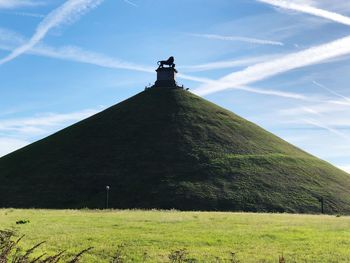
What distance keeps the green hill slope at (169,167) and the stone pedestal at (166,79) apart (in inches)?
424

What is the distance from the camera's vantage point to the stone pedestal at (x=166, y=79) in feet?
414

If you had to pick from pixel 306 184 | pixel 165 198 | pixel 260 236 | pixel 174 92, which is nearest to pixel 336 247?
pixel 260 236

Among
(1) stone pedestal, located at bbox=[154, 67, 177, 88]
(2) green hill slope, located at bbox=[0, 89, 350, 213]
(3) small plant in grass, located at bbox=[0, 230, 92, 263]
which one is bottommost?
(3) small plant in grass, located at bbox=[0, 230, 92, 263]

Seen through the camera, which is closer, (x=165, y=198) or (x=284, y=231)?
(x=284, y=231)

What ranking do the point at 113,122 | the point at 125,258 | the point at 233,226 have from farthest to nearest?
1. the point at 113,122
2. the point at 233,226
3. the point at 125,258

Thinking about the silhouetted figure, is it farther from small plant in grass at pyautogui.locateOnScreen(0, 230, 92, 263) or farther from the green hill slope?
small plant in grass at pyautogui.locateOnScreen(0, 230, 92, 263)

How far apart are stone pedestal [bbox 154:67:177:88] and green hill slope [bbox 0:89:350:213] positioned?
1078cm

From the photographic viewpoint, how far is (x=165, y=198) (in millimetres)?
73625

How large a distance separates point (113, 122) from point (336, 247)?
289 feet

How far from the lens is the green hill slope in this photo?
75.1 meters

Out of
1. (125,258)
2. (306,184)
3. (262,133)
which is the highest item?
(262,133)

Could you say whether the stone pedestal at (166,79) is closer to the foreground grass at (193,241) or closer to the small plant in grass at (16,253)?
the foreground grass at (193,241)

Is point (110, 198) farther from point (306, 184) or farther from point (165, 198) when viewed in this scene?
point (306, 184)

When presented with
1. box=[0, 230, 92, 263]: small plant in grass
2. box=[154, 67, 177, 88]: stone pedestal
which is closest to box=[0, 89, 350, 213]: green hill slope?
box=[154, 67, 177, 88]: stone pedestal
